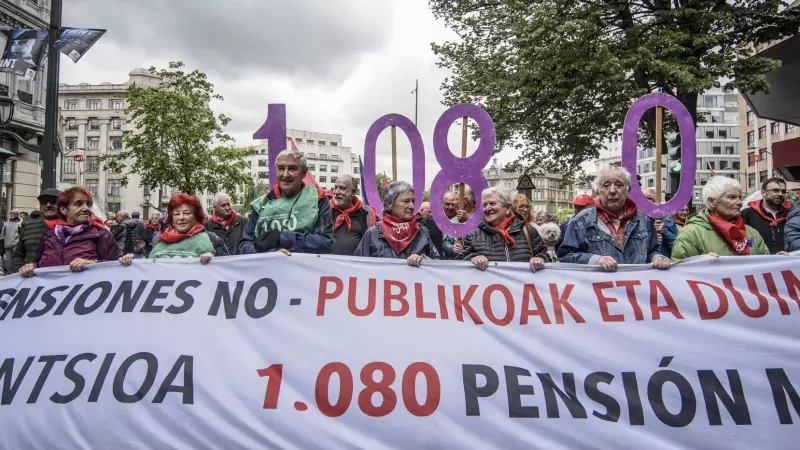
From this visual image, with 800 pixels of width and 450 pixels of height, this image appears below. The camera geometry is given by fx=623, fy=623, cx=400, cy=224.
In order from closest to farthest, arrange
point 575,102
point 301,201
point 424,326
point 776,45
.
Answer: point 424,326 < point 301,201 < point 575,102 < point 776,45

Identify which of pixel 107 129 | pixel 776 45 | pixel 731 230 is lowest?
Answer: pixel 731 230

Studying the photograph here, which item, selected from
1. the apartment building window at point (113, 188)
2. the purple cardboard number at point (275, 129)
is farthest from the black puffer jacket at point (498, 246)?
the apartment building window at point (113, 188)

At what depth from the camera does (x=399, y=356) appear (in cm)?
323

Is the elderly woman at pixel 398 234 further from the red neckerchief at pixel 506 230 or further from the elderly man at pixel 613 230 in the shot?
the elderly man at pixel 613 230

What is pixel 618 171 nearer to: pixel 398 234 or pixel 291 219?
pixel 398 234

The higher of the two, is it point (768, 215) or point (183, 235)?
point (768, 215)

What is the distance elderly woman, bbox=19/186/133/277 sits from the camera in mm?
4105

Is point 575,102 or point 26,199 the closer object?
point 575,102

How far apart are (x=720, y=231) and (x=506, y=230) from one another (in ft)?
4.34

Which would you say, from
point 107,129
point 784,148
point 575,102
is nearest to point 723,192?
point 575,102

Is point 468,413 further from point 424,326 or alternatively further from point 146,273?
point 146,273

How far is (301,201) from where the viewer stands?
4121 millimetres

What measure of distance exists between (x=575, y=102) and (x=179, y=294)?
48.6 feet

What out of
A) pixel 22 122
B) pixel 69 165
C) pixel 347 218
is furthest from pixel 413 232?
pixel 69 165
